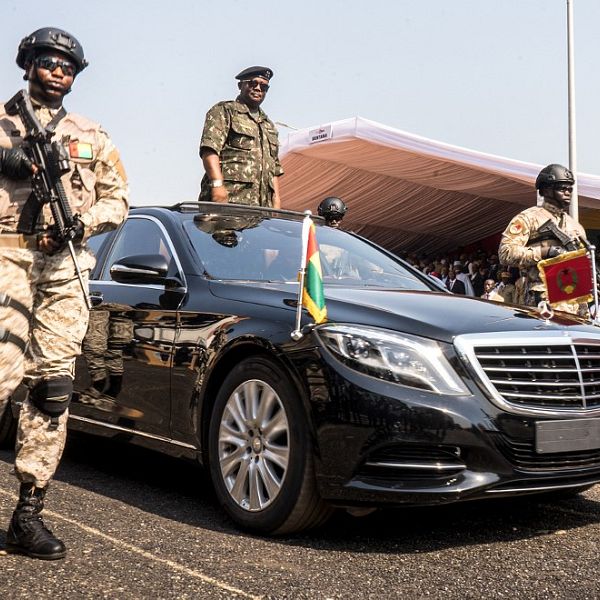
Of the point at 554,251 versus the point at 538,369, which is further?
the point at 554,251

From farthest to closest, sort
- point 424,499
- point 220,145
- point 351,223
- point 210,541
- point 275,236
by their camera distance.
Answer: point 351,223 → point 220,145 → point 275,236 → point 210,541 → point 424,499

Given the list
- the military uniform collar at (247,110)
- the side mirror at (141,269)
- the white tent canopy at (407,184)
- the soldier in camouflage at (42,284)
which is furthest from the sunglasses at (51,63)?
the white tent canopy at (407,184)

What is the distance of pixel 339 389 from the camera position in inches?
157

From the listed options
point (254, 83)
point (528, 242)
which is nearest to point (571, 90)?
point (528, 242)

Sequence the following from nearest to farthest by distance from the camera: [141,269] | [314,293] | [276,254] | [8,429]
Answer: [314,293] → [141,269] → [276,254] → [8,429]

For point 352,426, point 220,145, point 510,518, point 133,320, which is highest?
point 220,145

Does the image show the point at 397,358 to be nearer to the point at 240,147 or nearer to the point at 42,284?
the point at 42,284

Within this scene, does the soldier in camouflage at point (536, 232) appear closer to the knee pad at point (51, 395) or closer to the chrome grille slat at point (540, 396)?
the chrome grille slat at point (540, 396)

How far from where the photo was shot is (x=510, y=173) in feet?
57.0

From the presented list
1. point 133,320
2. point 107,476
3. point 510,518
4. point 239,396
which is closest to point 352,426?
point 239,396

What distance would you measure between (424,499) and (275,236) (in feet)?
6.58

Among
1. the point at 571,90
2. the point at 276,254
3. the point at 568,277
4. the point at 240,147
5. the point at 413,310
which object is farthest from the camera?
the point at 571,90

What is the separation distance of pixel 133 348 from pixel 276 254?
2.86ft

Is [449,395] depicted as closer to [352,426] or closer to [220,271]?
[352,426]
